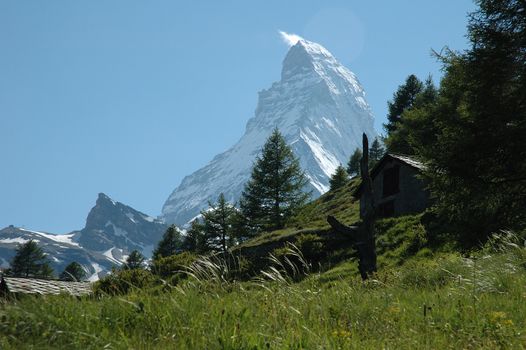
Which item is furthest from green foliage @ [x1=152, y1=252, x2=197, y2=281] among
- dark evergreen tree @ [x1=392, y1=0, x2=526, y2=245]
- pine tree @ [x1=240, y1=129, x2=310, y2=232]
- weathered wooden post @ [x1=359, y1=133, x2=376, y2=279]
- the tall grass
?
pine tree @ [x1=240, y1=129, x2=310, y2=232]

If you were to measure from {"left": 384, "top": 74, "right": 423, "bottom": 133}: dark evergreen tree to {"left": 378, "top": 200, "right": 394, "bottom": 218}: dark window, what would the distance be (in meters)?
26.5

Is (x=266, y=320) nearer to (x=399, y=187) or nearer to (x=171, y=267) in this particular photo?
(x=171, y=267)

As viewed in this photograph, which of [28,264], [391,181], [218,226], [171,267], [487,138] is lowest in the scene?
[171,267]

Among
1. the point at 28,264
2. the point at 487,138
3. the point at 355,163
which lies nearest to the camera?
the point at 487,138

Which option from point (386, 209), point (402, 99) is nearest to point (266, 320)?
point (386, 209)

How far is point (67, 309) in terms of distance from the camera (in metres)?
5.18

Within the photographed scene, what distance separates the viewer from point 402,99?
60.8 meters

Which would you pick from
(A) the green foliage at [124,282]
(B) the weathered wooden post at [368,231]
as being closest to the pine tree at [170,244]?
(B) the weathered wooden post at [368,231]

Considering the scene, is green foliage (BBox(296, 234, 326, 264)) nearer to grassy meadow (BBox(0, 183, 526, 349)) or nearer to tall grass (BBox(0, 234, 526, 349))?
grassy meadow (BBox(0, 183, 526, 349))

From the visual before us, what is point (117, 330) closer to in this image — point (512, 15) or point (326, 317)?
point (326, 317)

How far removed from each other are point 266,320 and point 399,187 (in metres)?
29.6

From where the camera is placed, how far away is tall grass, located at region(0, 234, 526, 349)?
4391 millimetres

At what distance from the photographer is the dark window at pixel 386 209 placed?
3366 cm

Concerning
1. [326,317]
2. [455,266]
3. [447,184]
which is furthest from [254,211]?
[326,317]
